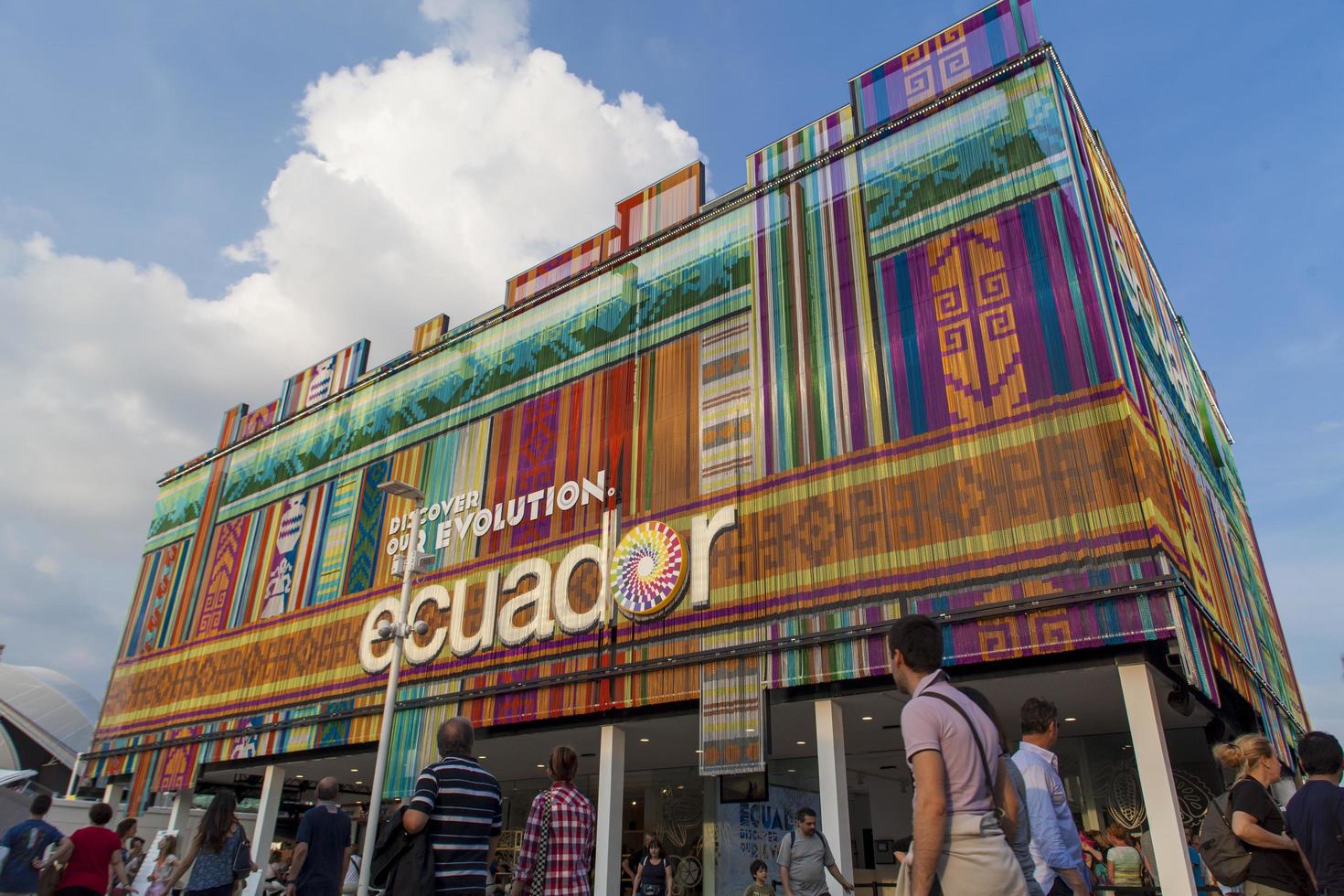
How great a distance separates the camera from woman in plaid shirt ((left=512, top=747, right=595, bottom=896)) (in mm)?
5664

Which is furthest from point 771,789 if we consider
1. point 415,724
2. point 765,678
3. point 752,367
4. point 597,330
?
point 597,330

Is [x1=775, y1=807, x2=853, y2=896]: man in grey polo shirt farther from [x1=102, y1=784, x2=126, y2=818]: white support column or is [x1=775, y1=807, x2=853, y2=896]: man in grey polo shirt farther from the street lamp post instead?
[x1=102, y1=784, x2=126, y2=818]: white support column

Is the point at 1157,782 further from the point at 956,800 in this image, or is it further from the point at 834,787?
the point at 956,800

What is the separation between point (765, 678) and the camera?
14156 mm

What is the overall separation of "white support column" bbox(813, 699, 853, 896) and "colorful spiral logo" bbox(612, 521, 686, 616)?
3327mm

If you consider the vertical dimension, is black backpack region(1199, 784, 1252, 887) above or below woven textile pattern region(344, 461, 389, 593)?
below

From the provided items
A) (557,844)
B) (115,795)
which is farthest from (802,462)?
(115,795)

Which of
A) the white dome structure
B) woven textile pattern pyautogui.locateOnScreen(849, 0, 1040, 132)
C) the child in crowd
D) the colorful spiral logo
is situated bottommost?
the child in crowd

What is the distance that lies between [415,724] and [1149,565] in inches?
580

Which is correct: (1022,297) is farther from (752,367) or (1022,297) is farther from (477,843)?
(477,843)

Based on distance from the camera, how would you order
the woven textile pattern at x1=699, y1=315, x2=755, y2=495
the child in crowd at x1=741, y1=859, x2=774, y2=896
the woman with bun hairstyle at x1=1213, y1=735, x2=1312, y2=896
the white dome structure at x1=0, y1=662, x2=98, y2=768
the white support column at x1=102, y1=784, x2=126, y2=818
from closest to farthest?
the woman with bun hairstyle at x1=1213, y1=735, x2=1312, y2=896 < the child in crowd at x1=741, y1=859, x2=774, y2=896 < the woven textile pattern at x1=699, y1=315, x2=755, y2=495 < the white support column at x1=102, y1=784, x2=126, y2=818 < the white dome structure at x1=0, y1=662, x2=98, y2=768

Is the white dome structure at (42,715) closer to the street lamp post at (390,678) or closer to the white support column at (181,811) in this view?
the white support column at (181,811)

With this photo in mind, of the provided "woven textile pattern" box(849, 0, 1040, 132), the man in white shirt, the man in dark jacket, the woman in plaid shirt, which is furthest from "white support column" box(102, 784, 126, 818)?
the man in white shirt

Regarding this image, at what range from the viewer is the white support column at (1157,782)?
10.4 m
